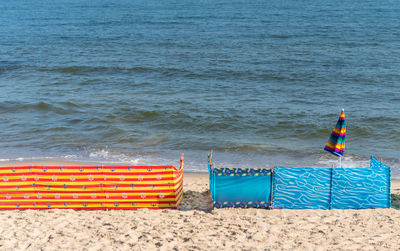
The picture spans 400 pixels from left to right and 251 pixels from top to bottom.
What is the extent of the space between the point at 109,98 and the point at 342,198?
19489 millimetres

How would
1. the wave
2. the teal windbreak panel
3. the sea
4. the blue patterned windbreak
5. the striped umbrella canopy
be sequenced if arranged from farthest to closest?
the wave, the sea, the striped umbrella canopy, the teal windbreak panel, the blue patterned windbreak

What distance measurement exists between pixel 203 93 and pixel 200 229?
63.1 feet

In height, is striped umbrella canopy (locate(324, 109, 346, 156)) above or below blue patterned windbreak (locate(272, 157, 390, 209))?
above

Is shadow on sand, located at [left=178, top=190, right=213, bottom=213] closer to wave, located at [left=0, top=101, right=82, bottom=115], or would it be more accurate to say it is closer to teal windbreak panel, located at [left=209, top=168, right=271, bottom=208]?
teal windbreak panel, located at [left=209, top=168, right=271, bottom=208]

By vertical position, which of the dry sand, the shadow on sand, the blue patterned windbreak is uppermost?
the blue patterned windbreak

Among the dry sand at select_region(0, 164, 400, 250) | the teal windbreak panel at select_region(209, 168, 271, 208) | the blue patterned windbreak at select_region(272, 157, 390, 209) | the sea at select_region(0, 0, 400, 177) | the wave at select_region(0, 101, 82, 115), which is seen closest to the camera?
the dry sand at select_region(0, 164, 400, 250)

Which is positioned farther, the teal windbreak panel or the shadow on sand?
the shadow on sand

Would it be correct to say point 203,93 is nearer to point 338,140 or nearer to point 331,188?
point 338,140

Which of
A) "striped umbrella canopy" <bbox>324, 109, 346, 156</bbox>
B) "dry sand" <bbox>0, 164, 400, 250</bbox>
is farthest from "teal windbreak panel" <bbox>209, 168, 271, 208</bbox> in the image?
"striped umbrella canopy" <bbox>324, 109, 346, 156</bbox>

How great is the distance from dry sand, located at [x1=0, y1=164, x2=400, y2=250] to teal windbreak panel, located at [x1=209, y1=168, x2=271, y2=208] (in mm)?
247

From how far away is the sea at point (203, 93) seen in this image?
20.2 m

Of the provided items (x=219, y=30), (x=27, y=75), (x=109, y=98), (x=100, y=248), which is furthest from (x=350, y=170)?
(x=219, y=30)

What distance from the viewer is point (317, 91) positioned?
95.7 ft

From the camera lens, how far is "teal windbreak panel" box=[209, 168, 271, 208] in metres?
12.3
